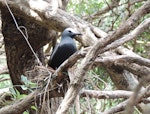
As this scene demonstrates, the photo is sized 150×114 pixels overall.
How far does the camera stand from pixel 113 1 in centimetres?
263

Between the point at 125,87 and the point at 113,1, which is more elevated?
the point at 113,1

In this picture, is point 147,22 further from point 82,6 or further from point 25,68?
point 82,6

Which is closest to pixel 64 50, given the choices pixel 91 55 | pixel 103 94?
pixel 103 94

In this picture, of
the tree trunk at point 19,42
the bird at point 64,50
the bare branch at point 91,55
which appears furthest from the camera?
the tree trunk at point 19,42

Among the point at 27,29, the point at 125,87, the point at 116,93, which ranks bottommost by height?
the point at 125,87

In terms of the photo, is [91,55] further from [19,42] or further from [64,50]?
[19,42]

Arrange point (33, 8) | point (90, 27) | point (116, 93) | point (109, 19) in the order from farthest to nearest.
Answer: point (109, 19) → point (33, 8) → point (90, 27) → point (116, 93)

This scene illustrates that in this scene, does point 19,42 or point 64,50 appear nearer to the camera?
point 64,50

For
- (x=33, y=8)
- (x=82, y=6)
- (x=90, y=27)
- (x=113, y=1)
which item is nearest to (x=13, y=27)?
(x=33, y=8)

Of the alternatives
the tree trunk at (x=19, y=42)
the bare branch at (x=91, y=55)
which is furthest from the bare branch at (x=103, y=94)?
the tree trunk at (x=19, y=42)

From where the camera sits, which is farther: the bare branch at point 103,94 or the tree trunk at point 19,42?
the tree trunk at point 19,42

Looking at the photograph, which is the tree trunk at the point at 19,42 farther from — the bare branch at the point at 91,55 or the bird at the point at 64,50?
the bare branch at the point at 91,55

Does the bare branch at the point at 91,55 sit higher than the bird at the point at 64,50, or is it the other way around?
the bare branch at the point at 91,55

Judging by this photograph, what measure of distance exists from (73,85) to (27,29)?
1391mm
